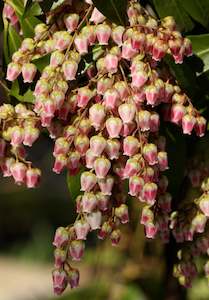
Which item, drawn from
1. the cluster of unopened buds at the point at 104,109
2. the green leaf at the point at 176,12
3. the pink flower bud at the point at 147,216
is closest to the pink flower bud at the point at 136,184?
the cluster of unopened buds at the point at 104,109

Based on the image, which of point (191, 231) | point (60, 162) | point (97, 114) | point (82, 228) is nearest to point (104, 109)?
point (97, 114)

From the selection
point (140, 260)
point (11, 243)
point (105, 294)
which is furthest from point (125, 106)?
point (11, 243)

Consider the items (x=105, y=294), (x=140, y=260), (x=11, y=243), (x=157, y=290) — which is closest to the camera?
(x=157, y=290)

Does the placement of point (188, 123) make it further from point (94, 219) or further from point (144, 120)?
→ point (94, 219)

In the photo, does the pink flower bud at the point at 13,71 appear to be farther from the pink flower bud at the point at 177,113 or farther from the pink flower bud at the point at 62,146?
the pink flower bud at the point at 177,113

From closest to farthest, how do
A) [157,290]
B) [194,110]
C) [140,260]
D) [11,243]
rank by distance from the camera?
[194,110], [157,290], [140,260], [11,243]

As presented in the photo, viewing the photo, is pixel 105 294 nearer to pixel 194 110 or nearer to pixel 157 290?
pixel 157 290
